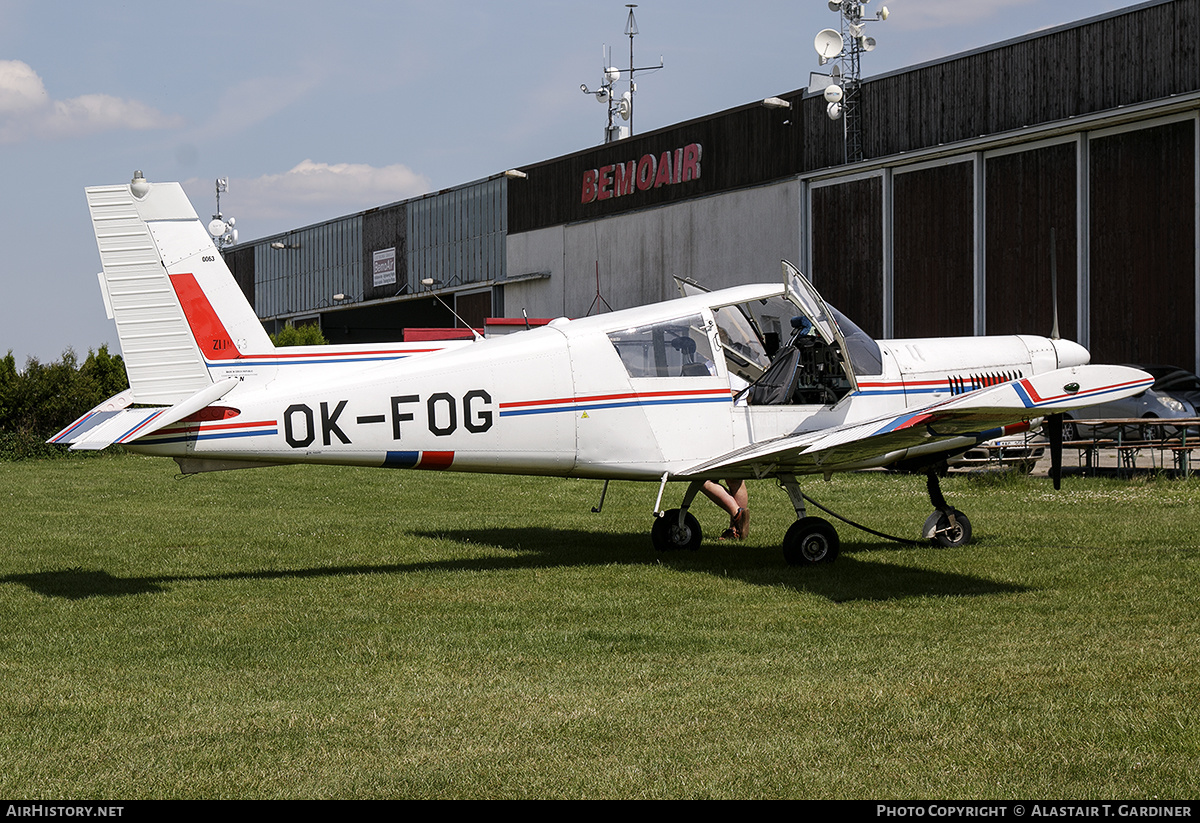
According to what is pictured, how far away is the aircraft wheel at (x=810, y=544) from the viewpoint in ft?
31.2

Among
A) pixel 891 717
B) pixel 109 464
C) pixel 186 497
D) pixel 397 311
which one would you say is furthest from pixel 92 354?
pixel 891 717

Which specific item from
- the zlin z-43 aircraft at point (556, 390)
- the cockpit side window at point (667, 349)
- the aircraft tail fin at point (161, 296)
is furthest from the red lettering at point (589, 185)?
the aircraft tail fin at point (161, 296)

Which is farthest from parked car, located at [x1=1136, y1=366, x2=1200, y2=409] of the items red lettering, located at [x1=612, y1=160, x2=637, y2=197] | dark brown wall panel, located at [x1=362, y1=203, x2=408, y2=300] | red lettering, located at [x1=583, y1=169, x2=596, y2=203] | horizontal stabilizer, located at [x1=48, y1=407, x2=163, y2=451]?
dark brown wall panel, located at [x1=362, y1=203, x2=408, y2=300]

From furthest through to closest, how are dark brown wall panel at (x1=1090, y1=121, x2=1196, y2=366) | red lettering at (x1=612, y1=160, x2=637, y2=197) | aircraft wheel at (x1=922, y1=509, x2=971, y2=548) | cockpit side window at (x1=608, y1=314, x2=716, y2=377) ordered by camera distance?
1. red lettering at (x1=612, y1=160, x2=637, y2=197)
2. dark brown wall panel at (x1=1090, y1=121, x2=1196, y2=366)
3. aircraft wheel at (x1=922, y1=509, x2=971, y2=548)
4. cockpit side window at (x1=608, y1=314, x2=716, y2=377)

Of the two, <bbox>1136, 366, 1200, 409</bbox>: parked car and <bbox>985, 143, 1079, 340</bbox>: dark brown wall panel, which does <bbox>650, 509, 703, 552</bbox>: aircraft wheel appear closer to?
<bbox>1136, 366, 1200, 409</bbox>: parked car

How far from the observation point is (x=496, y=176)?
4406cm

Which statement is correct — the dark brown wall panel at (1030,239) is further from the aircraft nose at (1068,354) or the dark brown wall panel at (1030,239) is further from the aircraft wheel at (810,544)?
the aircraft wheel at (810,544)

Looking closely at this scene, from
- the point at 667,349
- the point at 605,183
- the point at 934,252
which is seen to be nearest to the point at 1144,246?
the point at 934,252

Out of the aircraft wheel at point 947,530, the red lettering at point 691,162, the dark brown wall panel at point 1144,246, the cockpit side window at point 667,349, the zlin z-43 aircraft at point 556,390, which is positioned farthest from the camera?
the red lettering at point 691,162

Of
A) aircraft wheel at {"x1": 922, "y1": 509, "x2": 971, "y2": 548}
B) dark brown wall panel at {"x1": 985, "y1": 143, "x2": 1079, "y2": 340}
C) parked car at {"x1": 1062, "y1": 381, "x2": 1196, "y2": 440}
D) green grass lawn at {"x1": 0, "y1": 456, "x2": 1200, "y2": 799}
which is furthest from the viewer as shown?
dark brown wall panel at {"x1": 985, "y1": 143, "x2": 1079, "y2": 340}

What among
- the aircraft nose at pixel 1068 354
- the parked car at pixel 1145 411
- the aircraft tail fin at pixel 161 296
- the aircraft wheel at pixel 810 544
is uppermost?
the aircraft tail fin at pixel 161 296

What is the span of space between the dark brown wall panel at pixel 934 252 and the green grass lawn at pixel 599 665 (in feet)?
51.2

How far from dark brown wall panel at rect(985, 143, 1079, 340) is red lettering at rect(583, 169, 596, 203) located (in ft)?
51.3

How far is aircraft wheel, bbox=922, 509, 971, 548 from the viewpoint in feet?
34.4
